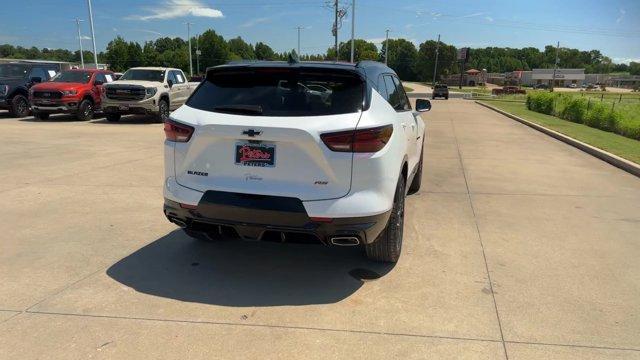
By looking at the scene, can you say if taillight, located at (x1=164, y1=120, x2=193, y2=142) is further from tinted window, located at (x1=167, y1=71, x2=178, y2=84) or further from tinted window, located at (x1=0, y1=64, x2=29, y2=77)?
tinted window, located at (x1=0, y1=64, x2=29, y2=77)

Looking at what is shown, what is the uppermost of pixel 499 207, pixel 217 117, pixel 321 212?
pixel 217 117

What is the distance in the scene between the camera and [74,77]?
57.4ft

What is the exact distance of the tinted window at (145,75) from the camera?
1716 centimetres

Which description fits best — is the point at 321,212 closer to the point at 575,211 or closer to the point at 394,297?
the point at 394,297

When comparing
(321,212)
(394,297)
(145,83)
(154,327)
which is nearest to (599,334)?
(394,297)

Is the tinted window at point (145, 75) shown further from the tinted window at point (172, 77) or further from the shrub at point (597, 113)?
the shrub at point (597, 113)

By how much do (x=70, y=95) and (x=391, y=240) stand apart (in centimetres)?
1551

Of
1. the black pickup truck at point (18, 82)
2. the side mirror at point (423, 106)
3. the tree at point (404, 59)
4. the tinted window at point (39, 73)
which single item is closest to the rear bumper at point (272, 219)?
the side mirror at point (423, 106)

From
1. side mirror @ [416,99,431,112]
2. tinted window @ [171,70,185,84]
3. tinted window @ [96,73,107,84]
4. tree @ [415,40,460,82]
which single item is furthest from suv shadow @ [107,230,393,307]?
tree @ [415,40,460,82]

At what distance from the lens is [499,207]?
648 centimetres

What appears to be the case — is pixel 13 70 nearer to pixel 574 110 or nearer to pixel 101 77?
pixel 101 77

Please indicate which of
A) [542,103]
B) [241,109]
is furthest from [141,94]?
[542,103]

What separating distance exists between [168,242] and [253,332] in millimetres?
2025

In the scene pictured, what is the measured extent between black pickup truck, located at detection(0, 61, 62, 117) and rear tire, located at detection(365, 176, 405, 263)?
1773cm
